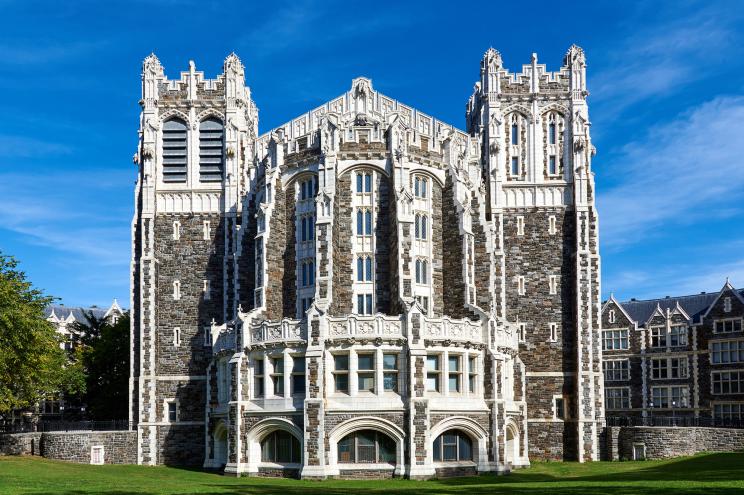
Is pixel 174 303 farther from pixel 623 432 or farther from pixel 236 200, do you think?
pixel 623 432

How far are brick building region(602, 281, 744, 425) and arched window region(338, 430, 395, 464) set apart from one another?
119 ft

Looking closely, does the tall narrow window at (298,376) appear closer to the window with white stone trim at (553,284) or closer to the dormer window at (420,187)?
the dormer window at (420,187)

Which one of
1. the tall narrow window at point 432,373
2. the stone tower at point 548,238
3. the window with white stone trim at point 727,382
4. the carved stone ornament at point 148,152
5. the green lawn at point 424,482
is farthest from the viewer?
the window with white stone trim at point 727,382

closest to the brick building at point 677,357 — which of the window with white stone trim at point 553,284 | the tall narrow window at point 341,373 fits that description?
the window with white stone trim at point 553,284

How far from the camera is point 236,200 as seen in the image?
57094 mm

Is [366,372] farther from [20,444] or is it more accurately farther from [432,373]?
[20,444]

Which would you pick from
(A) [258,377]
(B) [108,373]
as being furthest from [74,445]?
(B) [108,373]

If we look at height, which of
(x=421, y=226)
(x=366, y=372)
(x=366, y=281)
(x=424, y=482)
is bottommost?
(x=424, y=482)

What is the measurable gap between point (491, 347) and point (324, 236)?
10338 mm

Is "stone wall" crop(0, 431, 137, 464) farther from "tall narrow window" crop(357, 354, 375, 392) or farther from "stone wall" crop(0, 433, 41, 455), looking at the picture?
"tall narrow window" crop(357, 354, 375, 392)

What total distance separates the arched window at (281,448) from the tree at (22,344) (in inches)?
601

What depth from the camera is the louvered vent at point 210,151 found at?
5806cm

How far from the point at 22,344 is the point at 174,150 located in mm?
15589

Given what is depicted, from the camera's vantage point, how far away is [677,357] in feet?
251
